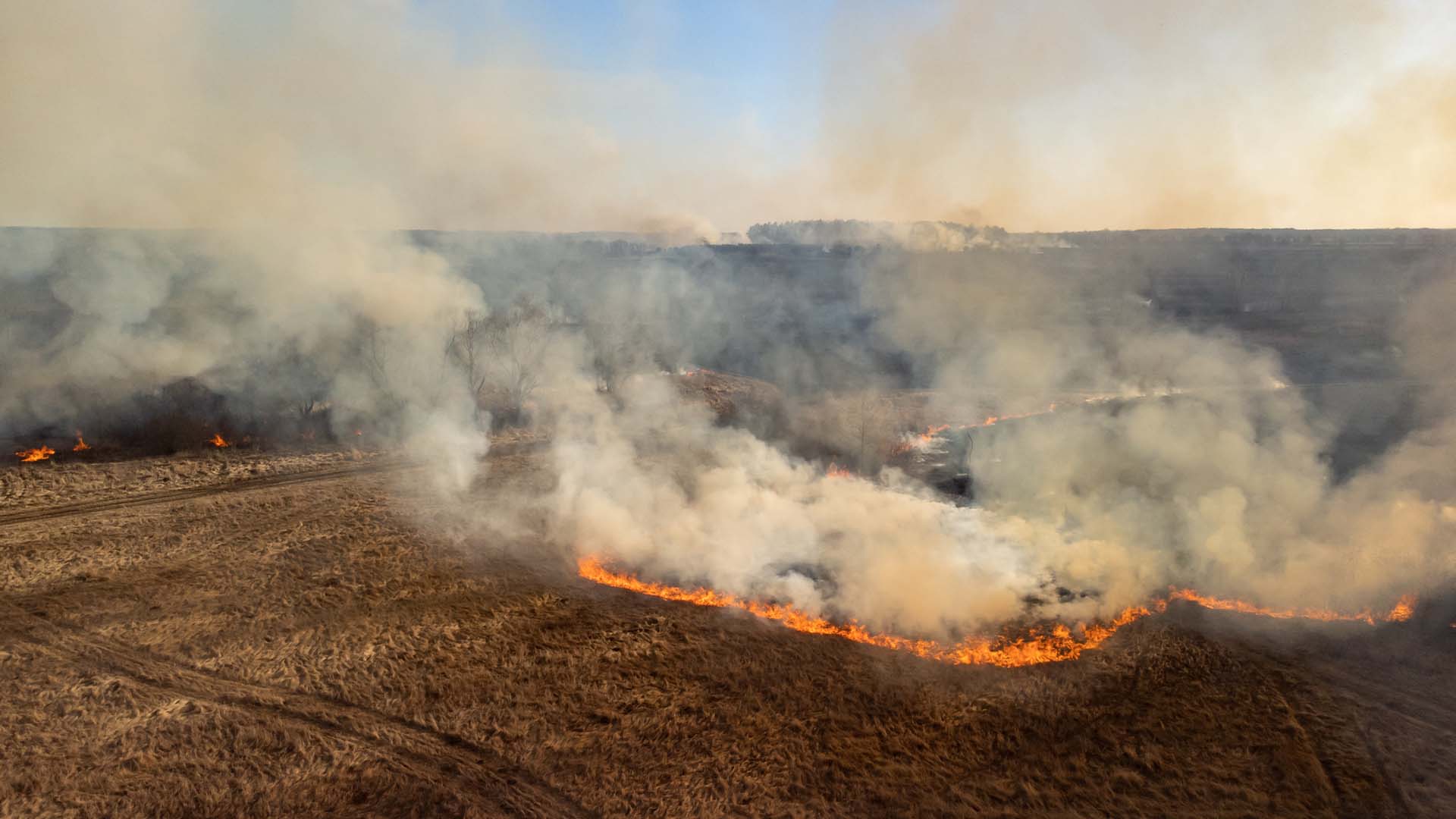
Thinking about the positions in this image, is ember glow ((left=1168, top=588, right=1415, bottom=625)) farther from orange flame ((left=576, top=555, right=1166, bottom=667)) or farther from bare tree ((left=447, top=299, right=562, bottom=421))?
bare tree ((left=447, top=299, right=562, bottom=421))

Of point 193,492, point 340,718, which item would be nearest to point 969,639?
point 340,718

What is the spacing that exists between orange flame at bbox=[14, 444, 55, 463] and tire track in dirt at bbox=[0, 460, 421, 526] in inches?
230

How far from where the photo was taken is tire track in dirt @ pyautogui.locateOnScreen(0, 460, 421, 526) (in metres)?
18.1

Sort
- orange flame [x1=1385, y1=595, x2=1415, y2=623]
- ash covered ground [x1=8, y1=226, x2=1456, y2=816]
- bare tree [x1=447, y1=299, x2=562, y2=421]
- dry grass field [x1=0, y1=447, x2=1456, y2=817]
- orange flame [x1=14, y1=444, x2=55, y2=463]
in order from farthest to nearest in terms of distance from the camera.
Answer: bare tree [x1=447, y1=299, x2=562, y2=421] → orange flame [x1=14, y1=444, x2=55, y2=463] → orange flame [x1=1385, y1=595, x2=1415, y2=623] → ash covered ground [x1=8, y1=226, x2=1456, y2=816] → dry grass field [x1=0, y1=447, x2=1456, y2=817]

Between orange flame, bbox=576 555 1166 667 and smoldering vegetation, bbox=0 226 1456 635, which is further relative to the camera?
smoldering vegetation, bbox=0 226 1456 635

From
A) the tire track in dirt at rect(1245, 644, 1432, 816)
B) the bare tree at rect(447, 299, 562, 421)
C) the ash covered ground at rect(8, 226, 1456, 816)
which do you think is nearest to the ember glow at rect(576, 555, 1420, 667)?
the ash covered ground at rect(8, 226, 1456, 816)

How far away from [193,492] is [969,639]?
23.1m

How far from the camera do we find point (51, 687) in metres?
11.0

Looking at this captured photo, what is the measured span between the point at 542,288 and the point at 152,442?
72.5ft

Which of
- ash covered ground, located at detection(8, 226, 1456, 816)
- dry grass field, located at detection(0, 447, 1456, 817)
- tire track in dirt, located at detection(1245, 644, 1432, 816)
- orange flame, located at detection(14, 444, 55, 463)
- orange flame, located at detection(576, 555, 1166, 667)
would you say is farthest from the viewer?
orange flame, located at detection(14, 444, 55, 463)

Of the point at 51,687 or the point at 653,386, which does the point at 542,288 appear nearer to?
the point at 653,386

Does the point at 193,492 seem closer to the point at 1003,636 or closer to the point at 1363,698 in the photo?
the point at 1003,636

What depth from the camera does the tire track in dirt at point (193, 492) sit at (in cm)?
1811

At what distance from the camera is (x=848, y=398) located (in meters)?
34.6
